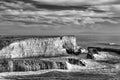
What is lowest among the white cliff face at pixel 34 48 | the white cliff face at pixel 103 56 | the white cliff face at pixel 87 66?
the white cliff face at pixel 103 56

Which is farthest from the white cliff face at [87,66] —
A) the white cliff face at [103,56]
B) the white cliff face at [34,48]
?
the white cliff face at [34,48]

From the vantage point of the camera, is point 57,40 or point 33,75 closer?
point 33,75

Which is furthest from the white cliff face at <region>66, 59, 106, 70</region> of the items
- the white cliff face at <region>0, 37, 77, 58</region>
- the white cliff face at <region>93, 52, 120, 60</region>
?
the white cliff face at <region>0, 37, 77, 58</region>

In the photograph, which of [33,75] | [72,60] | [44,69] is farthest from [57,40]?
[33,75]

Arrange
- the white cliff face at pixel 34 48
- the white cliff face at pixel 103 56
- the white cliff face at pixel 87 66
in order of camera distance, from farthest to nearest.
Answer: the white cliff face at pixel 103 56, the white cliff face at pixel 34 48, the white cliff face at pixel 87 66

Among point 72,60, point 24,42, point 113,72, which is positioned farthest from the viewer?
point 24,42

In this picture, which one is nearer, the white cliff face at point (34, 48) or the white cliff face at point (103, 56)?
the white cliff face at point (34, 48)

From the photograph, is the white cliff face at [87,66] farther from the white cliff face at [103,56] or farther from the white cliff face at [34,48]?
the white cliff face at [34,48]

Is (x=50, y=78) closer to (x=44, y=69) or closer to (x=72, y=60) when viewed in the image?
(x=44, y=69)

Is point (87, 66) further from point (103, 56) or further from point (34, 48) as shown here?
point (34, 48)
